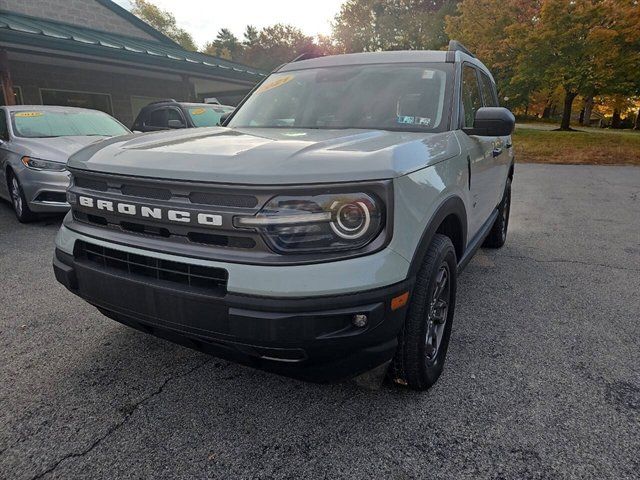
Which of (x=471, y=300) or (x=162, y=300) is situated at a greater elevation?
(x=162, y=300)

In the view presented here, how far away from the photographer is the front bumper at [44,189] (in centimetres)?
544

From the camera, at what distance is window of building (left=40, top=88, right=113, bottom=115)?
13.6 meters

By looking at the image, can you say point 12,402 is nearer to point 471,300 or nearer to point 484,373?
point 484,373

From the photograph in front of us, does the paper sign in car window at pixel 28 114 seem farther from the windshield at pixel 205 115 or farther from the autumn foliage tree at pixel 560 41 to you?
the autumn foliage tree at pixel 560 41

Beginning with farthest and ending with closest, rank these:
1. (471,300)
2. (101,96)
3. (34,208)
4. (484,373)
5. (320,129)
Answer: (101,96) < (34,208) < (471,300) < (320,129) < (484,373)

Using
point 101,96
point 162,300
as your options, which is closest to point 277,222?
point 162,300

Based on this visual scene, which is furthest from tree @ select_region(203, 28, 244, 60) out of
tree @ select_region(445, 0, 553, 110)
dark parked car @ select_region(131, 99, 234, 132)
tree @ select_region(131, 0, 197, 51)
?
dark parked car @ select_region(131, 99, 234, 132)

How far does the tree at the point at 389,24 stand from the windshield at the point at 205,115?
31.6 metres

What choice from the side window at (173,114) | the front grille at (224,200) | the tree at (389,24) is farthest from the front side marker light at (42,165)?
the tree at (389,24)

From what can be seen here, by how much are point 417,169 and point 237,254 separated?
864 mm

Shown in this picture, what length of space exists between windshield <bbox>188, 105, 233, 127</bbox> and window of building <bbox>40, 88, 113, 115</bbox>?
8.12 meters

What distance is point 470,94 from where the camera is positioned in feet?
10.7

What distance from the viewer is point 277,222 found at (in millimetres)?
1636

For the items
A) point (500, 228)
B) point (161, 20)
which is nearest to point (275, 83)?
point (500, 228)
